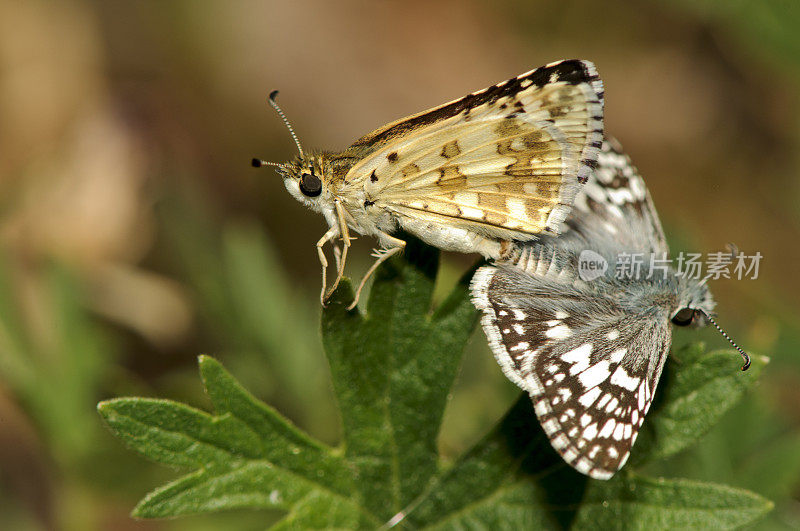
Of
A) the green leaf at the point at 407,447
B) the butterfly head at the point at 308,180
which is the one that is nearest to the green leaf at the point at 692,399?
the green leaf at the point at 407,447

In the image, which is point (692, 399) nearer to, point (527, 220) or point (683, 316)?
point (683, 316)

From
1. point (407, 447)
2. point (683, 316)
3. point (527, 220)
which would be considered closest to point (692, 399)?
point (683, 316)

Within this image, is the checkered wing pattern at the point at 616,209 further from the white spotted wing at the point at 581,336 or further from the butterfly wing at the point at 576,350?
the butterfly wing at the point at 576,350

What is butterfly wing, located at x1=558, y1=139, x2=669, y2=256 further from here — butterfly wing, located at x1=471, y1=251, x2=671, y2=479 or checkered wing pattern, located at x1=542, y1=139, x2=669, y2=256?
butterfly wing, located at x1=471, y1=251, x2=671, y2=479

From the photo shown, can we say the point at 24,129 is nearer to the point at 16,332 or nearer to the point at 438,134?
the point at 16,332

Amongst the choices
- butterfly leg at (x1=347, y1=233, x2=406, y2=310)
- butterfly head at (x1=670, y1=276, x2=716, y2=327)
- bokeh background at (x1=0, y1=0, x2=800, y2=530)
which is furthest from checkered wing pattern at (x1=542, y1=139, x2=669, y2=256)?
butterfly leg at (x1=347, y1=233, x2=406, y2=310)

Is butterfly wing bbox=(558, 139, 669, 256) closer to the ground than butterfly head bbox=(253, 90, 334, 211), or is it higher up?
closer to the ground
